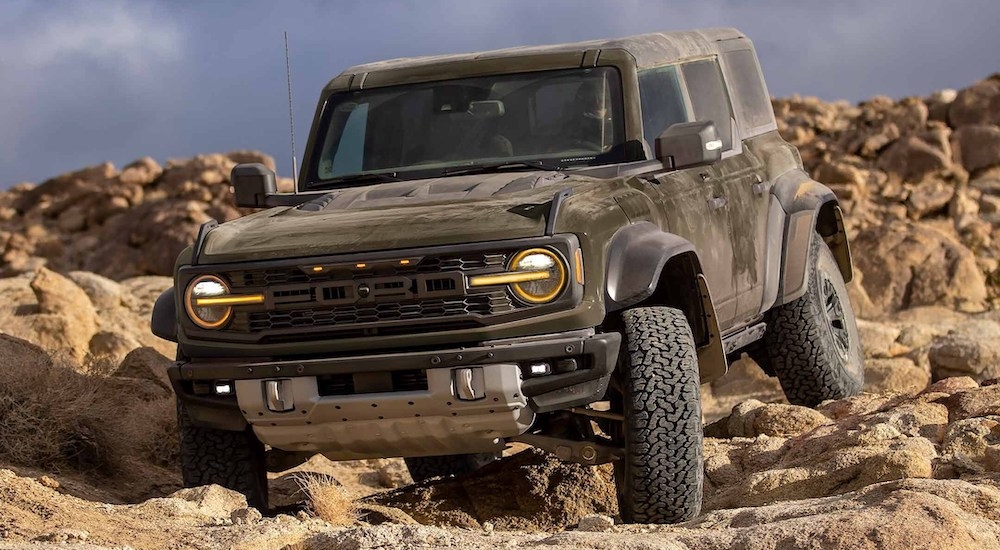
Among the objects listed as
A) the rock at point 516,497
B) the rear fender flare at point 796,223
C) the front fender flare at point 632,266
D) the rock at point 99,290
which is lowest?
the rock at point 99,290

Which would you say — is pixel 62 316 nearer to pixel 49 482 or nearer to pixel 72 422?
pixel 72 422

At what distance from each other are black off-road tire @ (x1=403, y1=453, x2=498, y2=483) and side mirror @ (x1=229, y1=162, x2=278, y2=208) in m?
2.23

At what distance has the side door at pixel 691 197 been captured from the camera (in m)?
7.46

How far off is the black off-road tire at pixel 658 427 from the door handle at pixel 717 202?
1.39 m

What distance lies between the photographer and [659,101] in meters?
8.06

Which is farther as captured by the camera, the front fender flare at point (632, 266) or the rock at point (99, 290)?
the rock at point (99, 290)

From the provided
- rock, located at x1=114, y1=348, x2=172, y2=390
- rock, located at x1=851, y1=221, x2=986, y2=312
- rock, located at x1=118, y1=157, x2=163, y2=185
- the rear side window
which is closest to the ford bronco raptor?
the rear side window

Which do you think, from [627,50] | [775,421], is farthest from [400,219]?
[775,421]

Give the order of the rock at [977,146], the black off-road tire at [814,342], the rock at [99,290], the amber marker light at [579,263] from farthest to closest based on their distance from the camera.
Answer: the rock at [977,146] → the rock at [99,290] → the black off-road tire at [814,342] → the amber marker light at [579,263]

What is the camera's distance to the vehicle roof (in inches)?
316

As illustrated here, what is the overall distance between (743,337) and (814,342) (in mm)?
1051

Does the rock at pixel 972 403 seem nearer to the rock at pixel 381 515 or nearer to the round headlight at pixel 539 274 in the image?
the rock at pixel 381 515

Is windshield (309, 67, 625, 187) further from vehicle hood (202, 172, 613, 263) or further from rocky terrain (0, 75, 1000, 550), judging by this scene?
rocky terrain (0, 75, 1000, 550)

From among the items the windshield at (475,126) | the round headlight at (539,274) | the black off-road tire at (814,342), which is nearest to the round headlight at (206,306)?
the round headlight at (539,274)
